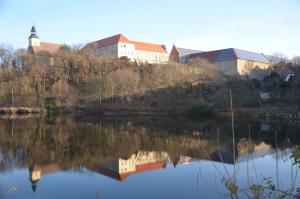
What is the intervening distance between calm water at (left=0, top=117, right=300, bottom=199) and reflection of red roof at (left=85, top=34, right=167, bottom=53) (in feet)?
159

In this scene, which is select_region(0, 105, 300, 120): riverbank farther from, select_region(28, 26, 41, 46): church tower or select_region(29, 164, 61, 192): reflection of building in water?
select_region(28, 26, 41, 46): church tower

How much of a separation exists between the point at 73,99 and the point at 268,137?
26999mm

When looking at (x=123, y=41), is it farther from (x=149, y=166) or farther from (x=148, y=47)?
(x=149, y=166)

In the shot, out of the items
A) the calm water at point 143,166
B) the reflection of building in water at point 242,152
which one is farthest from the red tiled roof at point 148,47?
the reflection of building in water at point 242,152

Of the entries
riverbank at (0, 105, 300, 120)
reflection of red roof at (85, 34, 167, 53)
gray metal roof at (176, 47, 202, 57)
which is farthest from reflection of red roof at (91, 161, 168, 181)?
gray metal roof at (176, 47, 202, 57)

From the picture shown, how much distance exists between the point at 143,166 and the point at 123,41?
56.2 meters

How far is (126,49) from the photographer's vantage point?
2618 inches

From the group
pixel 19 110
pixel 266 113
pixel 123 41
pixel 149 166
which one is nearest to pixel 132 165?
pixel 149 166

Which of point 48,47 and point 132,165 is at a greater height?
point 48,47

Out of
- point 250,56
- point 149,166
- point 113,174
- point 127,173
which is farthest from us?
point 250,56

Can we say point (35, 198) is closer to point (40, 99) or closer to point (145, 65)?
point (40, 99)

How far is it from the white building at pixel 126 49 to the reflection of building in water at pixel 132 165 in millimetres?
50077

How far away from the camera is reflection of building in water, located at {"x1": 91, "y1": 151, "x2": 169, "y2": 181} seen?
10291 millimetres

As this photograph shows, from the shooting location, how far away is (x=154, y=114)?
107ft
